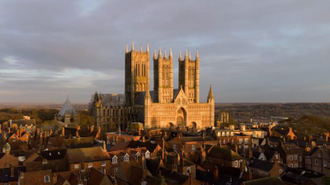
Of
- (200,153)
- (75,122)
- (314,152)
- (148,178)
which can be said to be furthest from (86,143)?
(75,122)

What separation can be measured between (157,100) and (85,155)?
7710 cm

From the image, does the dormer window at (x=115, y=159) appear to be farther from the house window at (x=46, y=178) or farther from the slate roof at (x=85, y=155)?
the house window at (x=46, y=178)

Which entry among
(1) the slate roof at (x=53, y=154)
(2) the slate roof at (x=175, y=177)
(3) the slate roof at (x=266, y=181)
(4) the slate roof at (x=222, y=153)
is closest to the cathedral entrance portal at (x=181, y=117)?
(4) the slate roof at (x=222, y=153)

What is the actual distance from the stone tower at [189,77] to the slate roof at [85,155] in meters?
81.8

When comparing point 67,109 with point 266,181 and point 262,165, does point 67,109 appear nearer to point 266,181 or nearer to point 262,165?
point 262,165

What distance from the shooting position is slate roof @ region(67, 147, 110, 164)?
43.3 m

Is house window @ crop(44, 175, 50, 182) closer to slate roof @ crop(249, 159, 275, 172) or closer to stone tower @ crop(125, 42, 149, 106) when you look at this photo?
slate roof @ crop(249, 159, 275, 172)

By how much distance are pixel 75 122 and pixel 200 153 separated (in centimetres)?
7874

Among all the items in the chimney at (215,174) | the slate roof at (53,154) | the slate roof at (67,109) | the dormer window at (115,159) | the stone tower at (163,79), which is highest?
the stone tower at (163,79)

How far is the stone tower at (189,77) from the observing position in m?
127

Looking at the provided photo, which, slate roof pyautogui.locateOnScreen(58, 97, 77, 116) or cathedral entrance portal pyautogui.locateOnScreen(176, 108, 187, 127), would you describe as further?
slate roof pyautogui.locateOnScreen(58, 97, 77, 116)

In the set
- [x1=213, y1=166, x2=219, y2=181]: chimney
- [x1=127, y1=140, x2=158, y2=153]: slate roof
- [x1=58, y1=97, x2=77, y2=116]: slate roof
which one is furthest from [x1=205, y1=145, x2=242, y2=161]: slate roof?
[x1=58, y1=97, x2=77, y2=116]: slate roof

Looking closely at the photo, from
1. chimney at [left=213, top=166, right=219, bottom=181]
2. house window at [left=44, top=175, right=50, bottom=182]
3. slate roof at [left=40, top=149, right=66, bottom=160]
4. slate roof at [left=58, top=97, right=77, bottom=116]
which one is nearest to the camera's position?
house window at [left=44, top=175, right=50, bottom=182]

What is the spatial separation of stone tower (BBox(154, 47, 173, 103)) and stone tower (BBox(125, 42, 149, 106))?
6.55 meters
